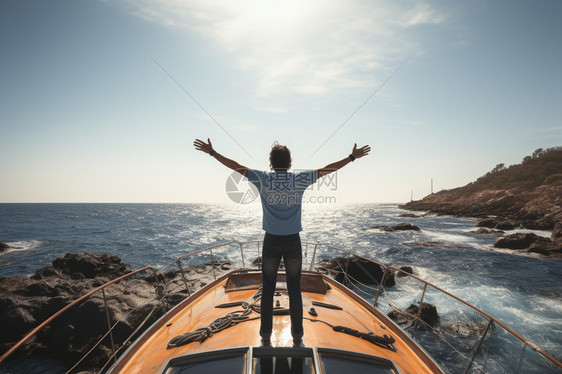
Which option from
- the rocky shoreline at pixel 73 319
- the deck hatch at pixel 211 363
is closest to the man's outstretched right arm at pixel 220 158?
the deck hatch at pixel 211 363

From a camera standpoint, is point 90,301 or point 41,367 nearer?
point 41,367

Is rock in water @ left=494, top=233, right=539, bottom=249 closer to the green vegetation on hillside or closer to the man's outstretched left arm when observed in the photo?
the man's outstretched left arm

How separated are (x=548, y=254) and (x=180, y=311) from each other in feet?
90.6

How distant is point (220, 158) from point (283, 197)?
794mm

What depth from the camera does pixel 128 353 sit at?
2516 mm

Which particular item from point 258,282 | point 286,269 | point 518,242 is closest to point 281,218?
point 286,269

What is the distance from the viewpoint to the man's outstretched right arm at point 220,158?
2.53m

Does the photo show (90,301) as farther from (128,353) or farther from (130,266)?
(130,266)

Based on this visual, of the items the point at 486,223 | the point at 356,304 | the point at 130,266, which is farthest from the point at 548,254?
the point at 130,266

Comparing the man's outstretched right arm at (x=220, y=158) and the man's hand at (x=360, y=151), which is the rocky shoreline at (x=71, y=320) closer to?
the man's outstretched right arm at (x=220, y=158)

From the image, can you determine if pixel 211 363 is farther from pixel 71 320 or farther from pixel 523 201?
pixel 523 201

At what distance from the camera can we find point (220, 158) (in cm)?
257

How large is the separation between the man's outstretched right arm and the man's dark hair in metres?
0.30

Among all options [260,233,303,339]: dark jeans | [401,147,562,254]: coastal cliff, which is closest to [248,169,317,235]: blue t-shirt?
[260,233,303,339]: dark jeans
